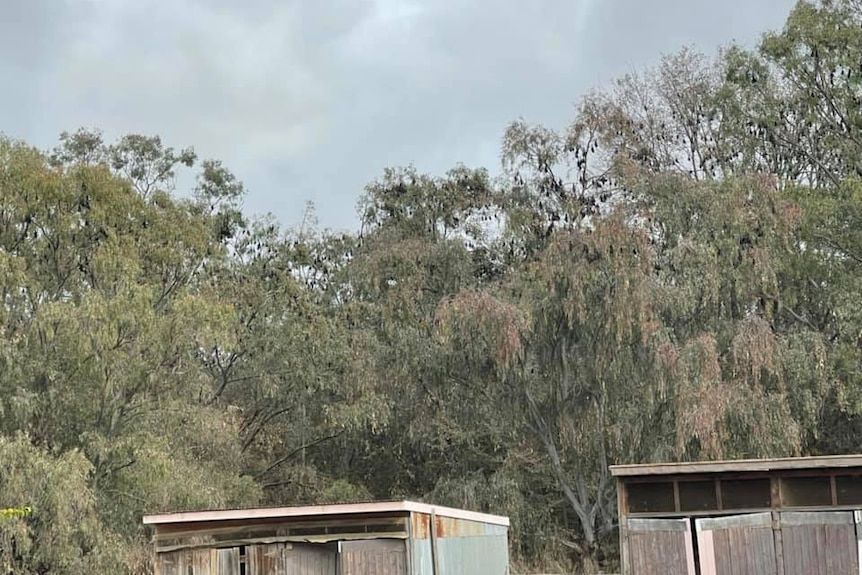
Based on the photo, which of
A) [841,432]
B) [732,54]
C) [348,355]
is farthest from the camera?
[732,54]

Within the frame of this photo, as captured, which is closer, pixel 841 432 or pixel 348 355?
pixel 841 432

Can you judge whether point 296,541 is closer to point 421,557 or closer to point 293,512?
point 293,512

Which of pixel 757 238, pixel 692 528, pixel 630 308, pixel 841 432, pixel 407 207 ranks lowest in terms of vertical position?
pixel 692 528

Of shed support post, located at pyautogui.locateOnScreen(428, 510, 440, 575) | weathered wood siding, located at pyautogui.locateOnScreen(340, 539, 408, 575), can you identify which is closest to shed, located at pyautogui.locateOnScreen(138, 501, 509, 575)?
weathered wood siding, located at pyautogui.locateOnScreen(340, 539, 408, 575)

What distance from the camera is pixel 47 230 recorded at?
2402 cm

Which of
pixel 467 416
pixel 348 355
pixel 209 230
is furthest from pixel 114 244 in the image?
pixel 467 416

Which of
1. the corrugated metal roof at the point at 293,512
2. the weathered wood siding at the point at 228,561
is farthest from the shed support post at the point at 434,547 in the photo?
the weathered wood siding at the point at 228,561

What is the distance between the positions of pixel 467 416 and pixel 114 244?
900cm

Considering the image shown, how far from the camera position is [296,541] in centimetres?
1408

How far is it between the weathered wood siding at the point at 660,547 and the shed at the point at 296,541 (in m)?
2.70

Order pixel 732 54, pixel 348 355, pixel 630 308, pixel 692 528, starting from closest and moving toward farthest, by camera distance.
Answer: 1. pixel 692 528
2. pixel 630 308
3. pixel 348 355
4. pixel 732 54

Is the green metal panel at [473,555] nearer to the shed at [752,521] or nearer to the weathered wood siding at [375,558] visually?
the weathered wood siding at [375,558]

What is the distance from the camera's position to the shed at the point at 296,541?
13.8 m

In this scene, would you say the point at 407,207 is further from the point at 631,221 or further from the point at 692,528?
the point at 692,528
